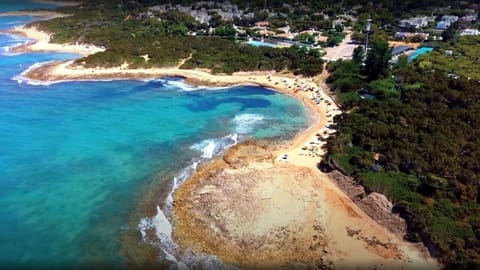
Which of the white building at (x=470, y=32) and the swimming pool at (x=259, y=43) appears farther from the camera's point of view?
the white building at (x=470, y=32)

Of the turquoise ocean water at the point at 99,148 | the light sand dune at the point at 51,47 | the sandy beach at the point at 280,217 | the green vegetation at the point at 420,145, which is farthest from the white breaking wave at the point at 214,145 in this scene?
the light sand dune at the point at 51,47

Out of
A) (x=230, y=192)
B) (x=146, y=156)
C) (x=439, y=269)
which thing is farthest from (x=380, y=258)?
(x=146, y=156)

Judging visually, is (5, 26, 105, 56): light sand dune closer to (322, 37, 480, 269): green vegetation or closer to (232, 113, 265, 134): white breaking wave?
(232, 113, 265, 134): white breaking wave

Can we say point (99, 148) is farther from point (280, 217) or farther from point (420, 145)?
point (420, 145)

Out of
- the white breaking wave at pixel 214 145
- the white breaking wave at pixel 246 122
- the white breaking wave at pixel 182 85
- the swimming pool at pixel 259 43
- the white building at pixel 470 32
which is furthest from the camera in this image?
the white building at pixel 470 32

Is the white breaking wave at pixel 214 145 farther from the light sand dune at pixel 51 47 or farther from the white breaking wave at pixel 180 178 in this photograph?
the light sand dune at pixel 51 47

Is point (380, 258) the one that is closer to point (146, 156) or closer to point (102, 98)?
point (146, 156)
